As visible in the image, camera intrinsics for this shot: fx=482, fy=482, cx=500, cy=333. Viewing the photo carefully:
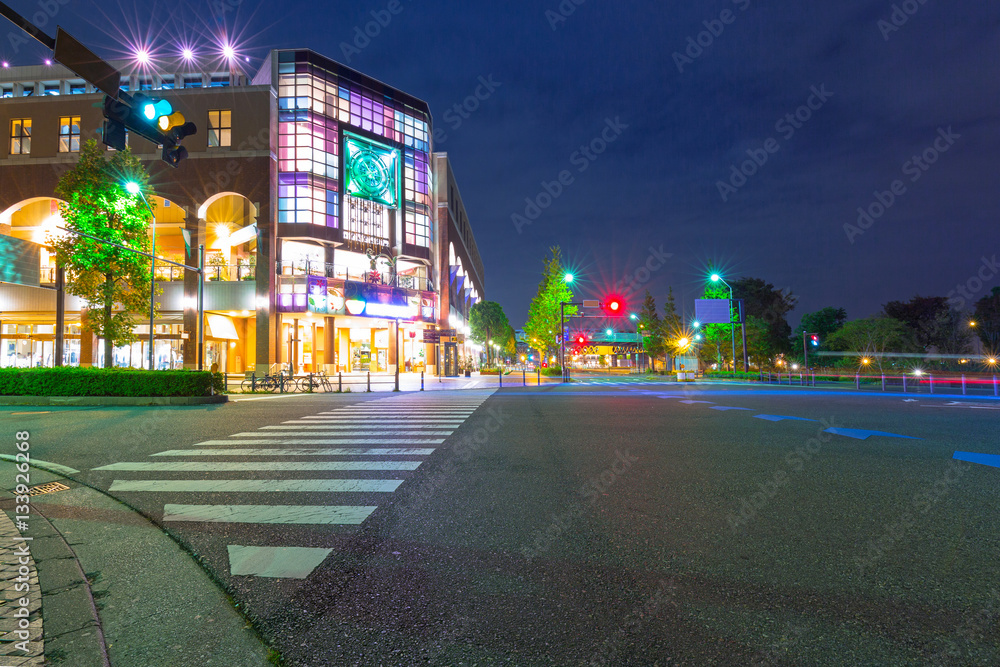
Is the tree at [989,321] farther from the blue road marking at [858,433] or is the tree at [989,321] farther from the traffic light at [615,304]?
the blue road marking at [858,433]

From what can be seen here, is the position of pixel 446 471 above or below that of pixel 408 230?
below

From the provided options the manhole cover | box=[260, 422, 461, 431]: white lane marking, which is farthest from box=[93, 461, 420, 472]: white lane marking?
box=[260, 422, 461, 431]: white lane marking

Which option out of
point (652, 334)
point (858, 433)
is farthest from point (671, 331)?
point (858, 433)

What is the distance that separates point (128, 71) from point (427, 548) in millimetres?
73963

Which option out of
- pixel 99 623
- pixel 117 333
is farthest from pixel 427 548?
pixel 117 333

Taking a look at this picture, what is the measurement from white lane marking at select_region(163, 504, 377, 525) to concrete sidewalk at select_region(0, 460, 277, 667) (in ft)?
1.17

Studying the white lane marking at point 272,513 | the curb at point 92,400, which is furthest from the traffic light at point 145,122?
the curb at point 92,400

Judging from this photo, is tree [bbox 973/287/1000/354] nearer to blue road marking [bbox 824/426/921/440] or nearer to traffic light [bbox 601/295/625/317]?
traffic light [bbox 601/295/625/317]

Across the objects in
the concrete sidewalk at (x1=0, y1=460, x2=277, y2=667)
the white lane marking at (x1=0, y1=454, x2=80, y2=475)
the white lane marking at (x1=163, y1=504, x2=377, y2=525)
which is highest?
the concrete sidewalk at (x1=0, y1=460, x2=277, y2=667)

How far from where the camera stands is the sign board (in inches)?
1602

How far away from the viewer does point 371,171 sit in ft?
145

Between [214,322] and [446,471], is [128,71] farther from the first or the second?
[446,471]

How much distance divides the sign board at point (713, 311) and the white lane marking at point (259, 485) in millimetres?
39686

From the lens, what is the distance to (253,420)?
12.2 metres
